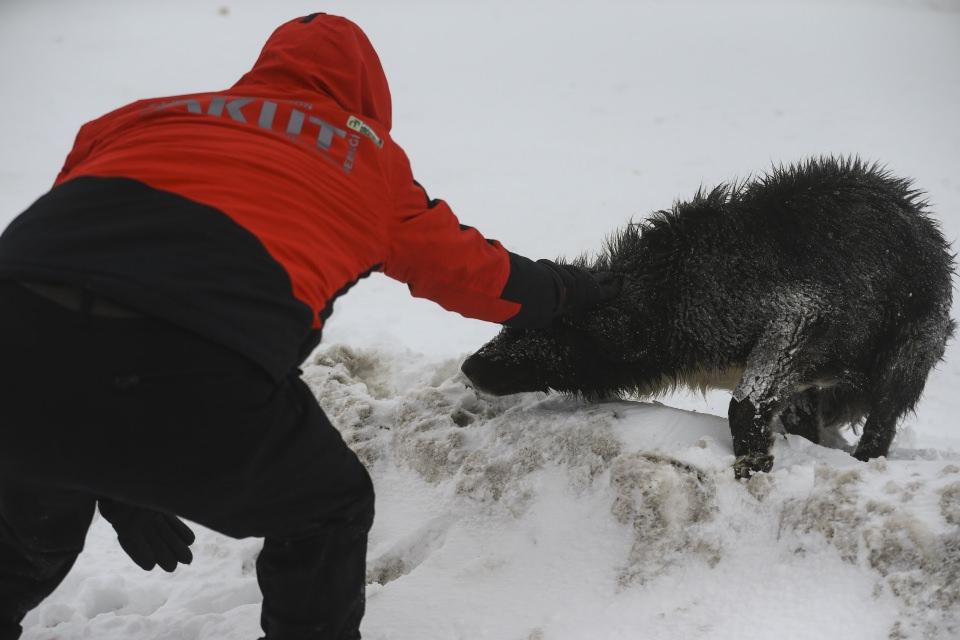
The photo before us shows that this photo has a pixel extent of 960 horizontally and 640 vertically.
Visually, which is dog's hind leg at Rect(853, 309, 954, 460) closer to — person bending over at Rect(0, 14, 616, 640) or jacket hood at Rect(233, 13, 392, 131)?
person bending over at Rect(0, 14, 616, 640)

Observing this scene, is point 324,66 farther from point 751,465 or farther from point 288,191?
point 751,465

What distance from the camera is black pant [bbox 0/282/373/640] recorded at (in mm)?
1624

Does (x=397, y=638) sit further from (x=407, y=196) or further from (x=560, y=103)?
(x=560, y=103)

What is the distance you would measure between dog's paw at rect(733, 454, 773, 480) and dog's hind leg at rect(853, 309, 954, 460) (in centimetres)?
69

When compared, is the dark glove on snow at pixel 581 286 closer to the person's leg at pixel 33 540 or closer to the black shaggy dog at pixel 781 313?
the black shaggy dog at pixel 781 313

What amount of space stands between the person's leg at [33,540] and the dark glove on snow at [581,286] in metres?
1.60

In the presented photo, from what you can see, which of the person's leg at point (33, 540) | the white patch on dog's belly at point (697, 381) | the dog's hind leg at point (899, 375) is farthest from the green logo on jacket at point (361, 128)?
the dog's hind leg at point (899, 375)

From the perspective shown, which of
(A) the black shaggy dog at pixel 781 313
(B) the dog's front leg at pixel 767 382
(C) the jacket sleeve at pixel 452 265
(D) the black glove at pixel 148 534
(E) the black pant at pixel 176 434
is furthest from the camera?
(A) the black shaggy dog at pixel 781 313

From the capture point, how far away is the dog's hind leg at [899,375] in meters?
3.16

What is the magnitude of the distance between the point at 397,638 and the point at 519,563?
45 centimetres

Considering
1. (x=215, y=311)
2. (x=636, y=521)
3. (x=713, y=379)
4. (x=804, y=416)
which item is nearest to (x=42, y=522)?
(x=215, y=311)

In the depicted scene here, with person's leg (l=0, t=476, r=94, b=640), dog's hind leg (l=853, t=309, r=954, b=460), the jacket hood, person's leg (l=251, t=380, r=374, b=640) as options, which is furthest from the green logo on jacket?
dog's hind leg (l=853, t=309, r=954, b=460)

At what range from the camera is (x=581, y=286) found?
121 inches

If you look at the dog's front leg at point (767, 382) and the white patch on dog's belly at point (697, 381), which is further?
the white patch on dog's belly at point (697, 381)
